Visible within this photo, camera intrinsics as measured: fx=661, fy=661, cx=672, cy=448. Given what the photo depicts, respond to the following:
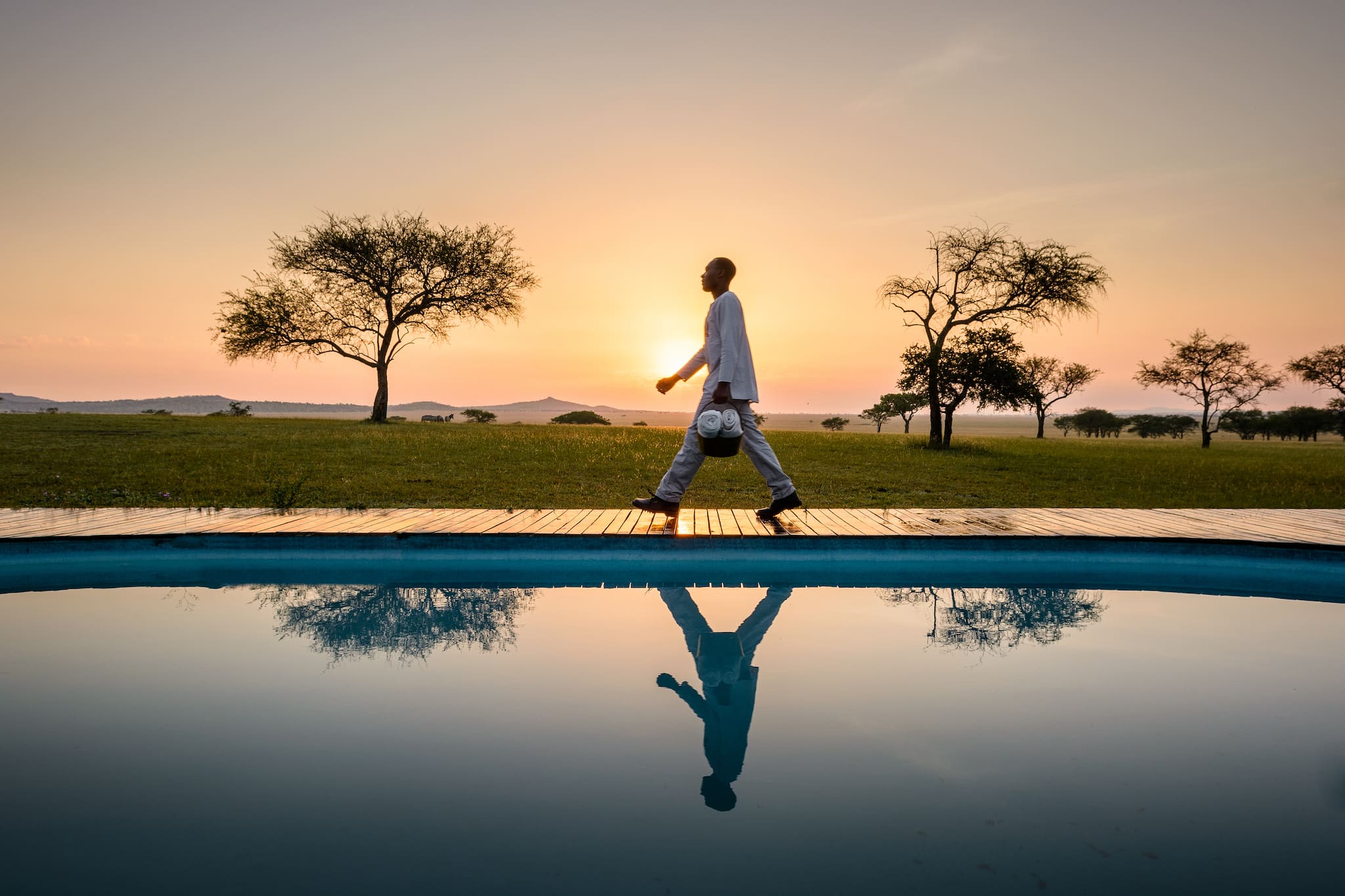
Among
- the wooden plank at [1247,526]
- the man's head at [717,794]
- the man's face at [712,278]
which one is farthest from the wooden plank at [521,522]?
the wooden plank at [1247,526]

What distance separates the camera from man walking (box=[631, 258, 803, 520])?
6.40 meters

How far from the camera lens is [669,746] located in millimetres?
3057

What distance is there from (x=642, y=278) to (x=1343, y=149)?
17.7 m

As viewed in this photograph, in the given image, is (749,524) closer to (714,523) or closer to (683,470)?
(714,523)

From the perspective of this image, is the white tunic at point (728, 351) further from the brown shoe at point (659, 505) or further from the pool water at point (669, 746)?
the pool water at point (669, 746)

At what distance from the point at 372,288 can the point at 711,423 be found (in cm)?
3178

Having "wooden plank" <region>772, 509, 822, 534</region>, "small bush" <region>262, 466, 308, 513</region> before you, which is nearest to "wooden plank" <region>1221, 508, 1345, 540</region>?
"wooden plank" <region>772, 509, 822, 534</region>

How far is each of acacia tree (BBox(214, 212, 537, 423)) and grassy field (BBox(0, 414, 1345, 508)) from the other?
8.73 m

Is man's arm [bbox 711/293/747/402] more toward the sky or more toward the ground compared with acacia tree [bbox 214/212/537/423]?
more toward the ground

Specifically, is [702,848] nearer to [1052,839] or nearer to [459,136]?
[1052,839]

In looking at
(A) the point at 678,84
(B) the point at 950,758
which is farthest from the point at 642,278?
(B) the point at 950,758

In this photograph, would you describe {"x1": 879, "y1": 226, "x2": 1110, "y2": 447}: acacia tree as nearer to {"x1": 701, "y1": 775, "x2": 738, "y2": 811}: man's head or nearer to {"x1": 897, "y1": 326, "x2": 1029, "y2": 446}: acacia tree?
{"x1": 897, "y1": 326, "x2": 1029, "y2": 446}: acacia tree

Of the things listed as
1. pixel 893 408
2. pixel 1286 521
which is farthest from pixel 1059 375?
pixel 1286 521

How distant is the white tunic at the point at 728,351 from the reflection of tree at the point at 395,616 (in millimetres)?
2664
